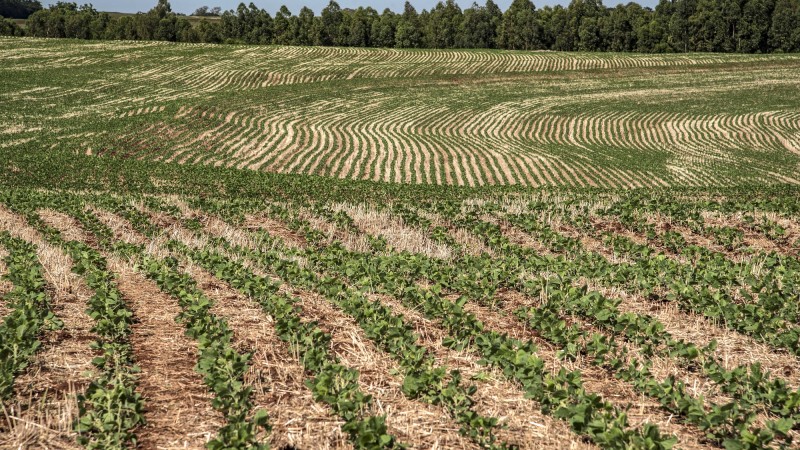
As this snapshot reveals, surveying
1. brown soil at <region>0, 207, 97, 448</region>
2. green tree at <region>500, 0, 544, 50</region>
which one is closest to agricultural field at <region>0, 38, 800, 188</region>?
brown soil at <region>0, 207, 97, 448</region>

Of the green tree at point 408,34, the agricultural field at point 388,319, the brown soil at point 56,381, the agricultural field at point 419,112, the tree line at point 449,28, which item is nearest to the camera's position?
the brown soil at point 56,381

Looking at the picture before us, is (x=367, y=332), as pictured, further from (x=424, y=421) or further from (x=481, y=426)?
(x=481, y=426)

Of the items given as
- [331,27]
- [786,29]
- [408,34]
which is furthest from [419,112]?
[786,29]

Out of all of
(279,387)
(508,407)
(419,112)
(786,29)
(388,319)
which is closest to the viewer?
(508,407)

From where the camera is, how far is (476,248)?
11961 millimetres

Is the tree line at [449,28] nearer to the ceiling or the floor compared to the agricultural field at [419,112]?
nearer to the ceiling

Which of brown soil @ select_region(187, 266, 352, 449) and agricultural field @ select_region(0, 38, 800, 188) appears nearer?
brown soil @ select_region(187, 266, 352, 449)

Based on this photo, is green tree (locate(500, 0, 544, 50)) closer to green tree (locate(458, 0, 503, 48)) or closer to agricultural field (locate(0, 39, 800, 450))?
green tree (locate(458, 0, 503, 48))

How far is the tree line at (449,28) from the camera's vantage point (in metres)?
119

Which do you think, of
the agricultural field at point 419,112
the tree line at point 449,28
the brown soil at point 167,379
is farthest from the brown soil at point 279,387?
the tree line at point 449,28

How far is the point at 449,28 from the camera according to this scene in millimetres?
131375

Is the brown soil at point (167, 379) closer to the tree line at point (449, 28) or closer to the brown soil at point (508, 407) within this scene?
the brown soil at point (508, 407)

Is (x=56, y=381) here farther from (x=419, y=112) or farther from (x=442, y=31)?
(x=442, y=31)

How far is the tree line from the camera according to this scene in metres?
119
